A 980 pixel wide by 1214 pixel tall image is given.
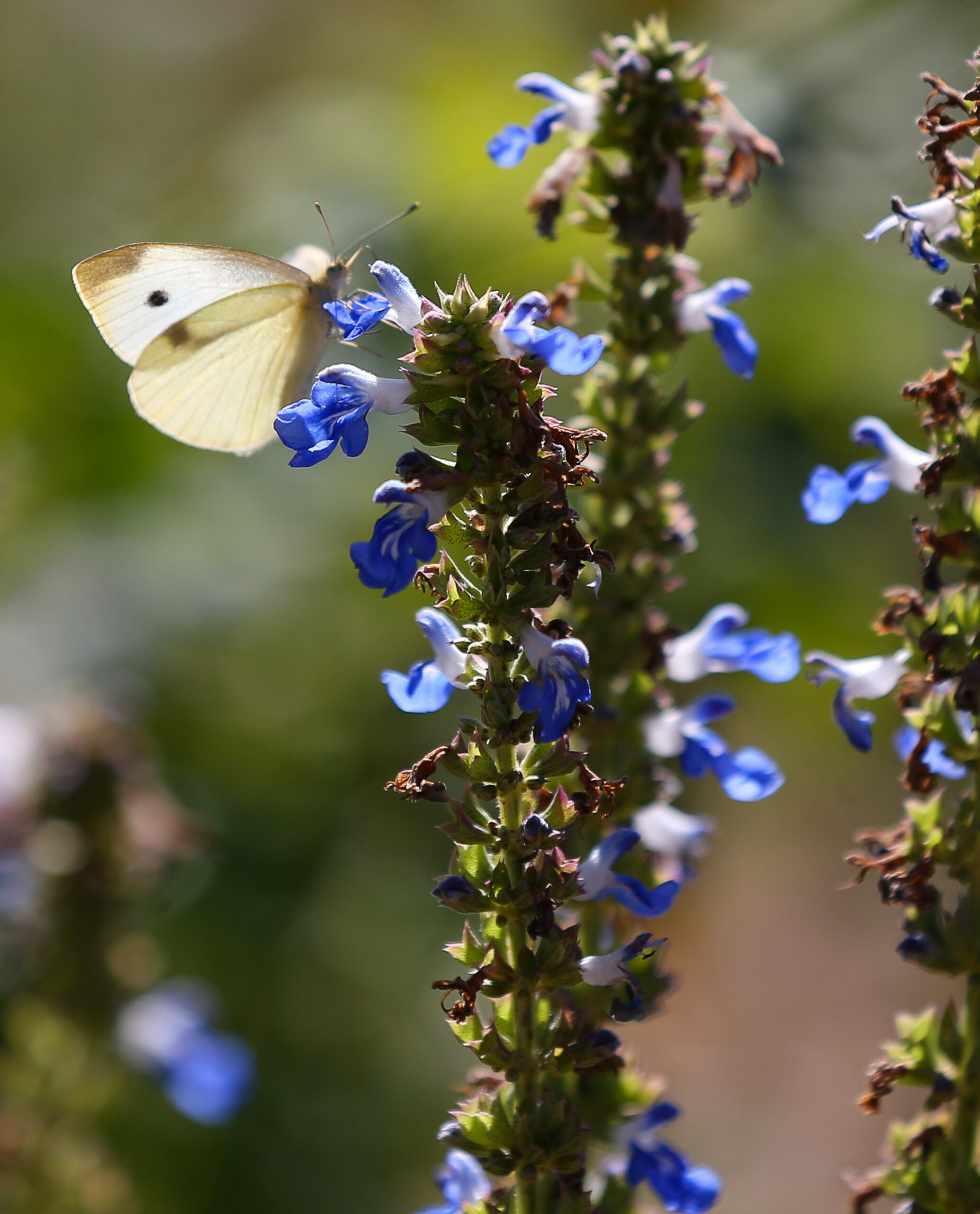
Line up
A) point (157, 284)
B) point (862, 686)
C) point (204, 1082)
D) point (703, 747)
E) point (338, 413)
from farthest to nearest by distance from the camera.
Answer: point (204, 1082)
point (157, 284)
point (703, 747)
point (862, 686)
point (338, 413)

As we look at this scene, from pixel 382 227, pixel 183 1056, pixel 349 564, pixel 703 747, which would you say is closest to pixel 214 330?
pixel 382 227

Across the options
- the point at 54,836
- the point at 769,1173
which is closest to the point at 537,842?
the point at 54,836

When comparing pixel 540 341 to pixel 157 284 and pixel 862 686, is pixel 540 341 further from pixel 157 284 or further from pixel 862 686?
pixel 157 284

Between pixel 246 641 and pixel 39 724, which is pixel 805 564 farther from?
pixel 39 724

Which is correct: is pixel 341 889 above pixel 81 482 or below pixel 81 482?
below

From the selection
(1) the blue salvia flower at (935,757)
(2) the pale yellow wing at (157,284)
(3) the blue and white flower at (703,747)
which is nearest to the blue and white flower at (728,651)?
(3) the blue and white flower at (703,747)

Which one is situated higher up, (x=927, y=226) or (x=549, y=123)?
(x=549, y=123)

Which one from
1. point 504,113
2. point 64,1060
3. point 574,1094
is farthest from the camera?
point 504,113
